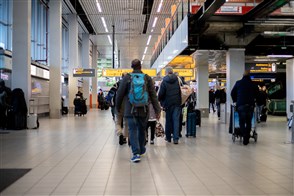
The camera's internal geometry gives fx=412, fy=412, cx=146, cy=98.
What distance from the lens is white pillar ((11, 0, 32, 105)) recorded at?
1496cm

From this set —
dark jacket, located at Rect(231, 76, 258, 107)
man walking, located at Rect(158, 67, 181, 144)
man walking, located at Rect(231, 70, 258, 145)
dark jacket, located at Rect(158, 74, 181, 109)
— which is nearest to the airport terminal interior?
man walking, located at Rect(231, 70, 258, 145)

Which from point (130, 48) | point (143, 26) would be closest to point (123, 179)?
point (143, 26)

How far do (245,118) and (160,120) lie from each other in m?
9.73

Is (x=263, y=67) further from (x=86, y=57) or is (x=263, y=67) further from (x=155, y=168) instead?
(x=155, y=168)

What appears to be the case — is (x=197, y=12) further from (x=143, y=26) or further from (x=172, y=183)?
(x=143, y=26)

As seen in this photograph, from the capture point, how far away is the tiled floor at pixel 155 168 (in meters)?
4.77

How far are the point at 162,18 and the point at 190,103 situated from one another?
15.5 metres

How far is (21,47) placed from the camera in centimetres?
1499

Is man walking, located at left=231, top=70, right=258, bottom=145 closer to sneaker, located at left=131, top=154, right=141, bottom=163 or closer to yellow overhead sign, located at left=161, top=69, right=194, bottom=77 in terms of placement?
sneaker, located at left=131, top=154, right=141, bottom=163

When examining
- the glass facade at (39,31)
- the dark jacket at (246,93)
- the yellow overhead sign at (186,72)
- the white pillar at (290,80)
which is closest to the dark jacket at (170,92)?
the dark jacket at (246,93)

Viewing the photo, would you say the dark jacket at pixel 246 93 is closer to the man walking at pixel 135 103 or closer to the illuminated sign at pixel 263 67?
the man walking at pixel 135 103

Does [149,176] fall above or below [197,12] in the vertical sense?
below

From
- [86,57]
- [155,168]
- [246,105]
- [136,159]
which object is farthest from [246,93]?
[86,57]

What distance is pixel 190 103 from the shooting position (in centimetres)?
1140
